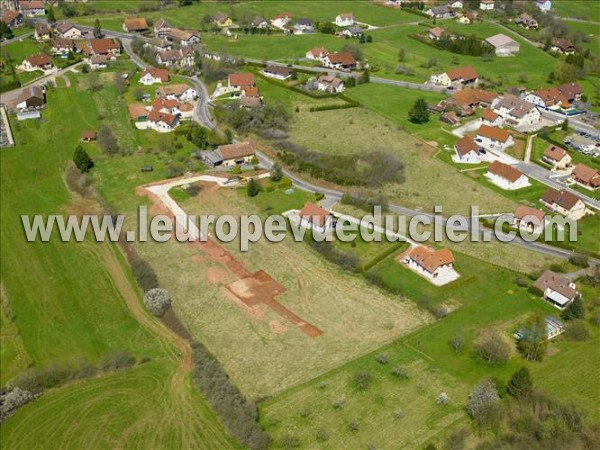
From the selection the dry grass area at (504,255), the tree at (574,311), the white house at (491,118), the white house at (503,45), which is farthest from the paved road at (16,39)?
the tree at (574,311)

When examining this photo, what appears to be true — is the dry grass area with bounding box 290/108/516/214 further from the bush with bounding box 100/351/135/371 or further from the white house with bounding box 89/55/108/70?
the white house with bounding box 89/55/108/70

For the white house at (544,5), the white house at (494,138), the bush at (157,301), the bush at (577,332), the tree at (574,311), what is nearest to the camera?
the bush at (577,332)

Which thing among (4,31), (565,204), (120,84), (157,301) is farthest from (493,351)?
(4,31)

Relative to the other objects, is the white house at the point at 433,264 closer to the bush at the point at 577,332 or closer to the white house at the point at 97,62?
the bush at the point at 577,332

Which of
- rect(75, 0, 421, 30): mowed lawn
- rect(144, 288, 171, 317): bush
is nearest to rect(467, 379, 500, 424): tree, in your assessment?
rect(144, 288, 171, 317): bush

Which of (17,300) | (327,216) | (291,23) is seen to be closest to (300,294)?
(327,216)
